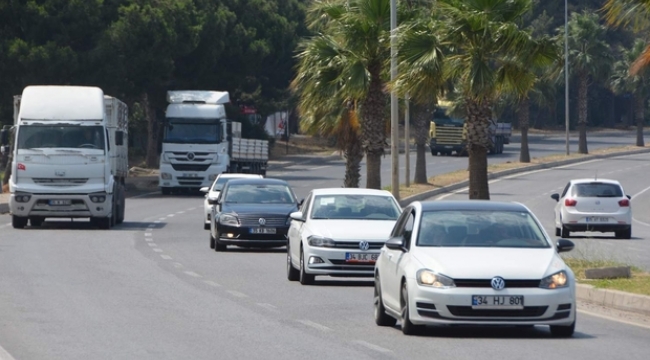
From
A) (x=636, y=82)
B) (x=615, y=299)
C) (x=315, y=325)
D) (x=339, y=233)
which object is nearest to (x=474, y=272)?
(x=315, y=325)

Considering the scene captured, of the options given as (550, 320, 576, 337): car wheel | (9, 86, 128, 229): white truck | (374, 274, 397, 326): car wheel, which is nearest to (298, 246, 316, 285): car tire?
(374, 274, 397, 326): car wheel

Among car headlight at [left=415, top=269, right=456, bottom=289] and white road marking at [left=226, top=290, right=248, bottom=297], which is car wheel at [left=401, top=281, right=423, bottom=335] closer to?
car headlight at [left=415, top=269, right=456, bottom=289]

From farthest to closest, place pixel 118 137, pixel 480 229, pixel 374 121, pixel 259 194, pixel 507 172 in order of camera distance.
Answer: pixel 507 172, pixel 374 121, pixel 118 137, pixel 259 194, pixel 480 229

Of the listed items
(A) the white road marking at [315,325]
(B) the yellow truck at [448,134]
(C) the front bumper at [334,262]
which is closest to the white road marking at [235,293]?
(C) the front bumper at [334,262]

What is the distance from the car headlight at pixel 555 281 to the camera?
1234 cm

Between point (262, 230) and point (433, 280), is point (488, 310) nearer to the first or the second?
point (433, 280)

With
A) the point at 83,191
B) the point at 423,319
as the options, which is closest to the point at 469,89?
the point at 83,191

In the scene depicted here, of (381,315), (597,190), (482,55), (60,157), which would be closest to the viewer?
(381,315)

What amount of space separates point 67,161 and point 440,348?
73.4ft

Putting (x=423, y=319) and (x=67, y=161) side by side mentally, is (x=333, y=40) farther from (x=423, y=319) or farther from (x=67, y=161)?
(x=423, y=319)

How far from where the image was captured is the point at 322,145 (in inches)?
3839

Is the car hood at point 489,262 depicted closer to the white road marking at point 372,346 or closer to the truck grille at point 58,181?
the white road marking at point 372,346

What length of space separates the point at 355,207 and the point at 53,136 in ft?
48.2

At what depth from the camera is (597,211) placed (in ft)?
111
